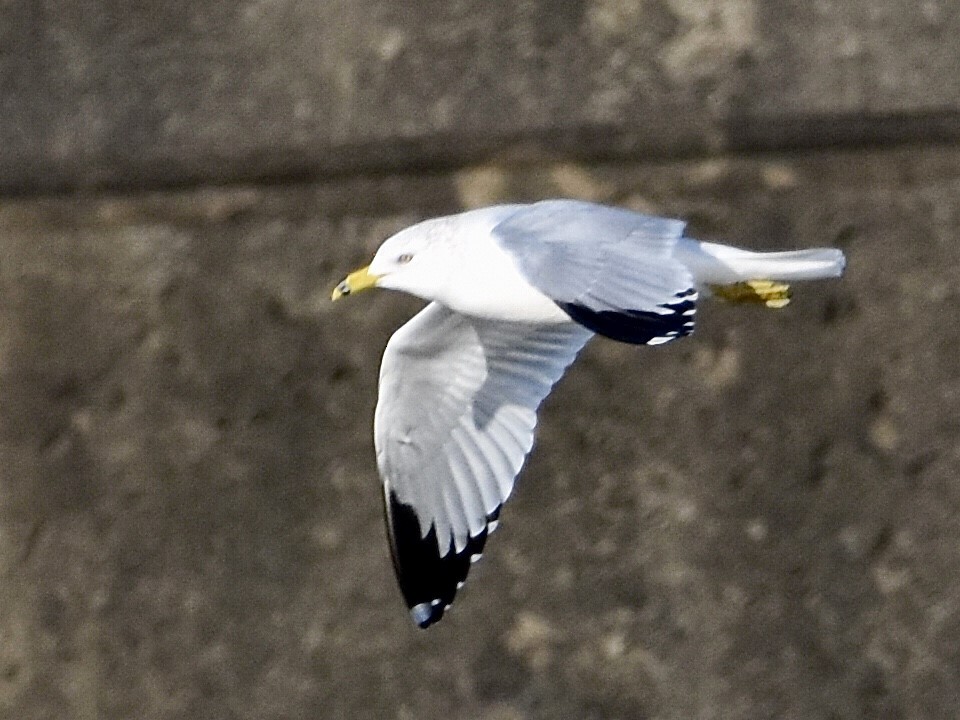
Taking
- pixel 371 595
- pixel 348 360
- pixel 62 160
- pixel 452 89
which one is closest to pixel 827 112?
pixel 452 89

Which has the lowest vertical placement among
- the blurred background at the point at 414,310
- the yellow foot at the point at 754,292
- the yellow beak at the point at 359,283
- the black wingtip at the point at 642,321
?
the blurred background at the point at 414,310

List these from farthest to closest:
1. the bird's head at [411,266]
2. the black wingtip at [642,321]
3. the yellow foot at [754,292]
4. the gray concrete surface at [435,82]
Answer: the gray concrete surface at [435,82], the yellow foot at [754,292], the bird's head at [411,266], the black wingtip at [642,321]

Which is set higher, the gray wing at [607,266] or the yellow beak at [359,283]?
the gray wing at [607,266]

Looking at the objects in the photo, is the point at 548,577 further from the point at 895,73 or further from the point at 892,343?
the point at 895,73

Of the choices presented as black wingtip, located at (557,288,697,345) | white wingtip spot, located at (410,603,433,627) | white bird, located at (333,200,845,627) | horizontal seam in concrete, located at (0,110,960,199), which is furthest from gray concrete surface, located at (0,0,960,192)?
black wingtip, located at (557,288,697,345)

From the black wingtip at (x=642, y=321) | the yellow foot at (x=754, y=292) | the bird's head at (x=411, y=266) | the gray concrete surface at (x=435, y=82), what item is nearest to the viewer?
the black wingtip at (x=642, y=321)

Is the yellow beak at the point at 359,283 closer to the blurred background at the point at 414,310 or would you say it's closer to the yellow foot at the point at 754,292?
the yellow foot at the point at 754,292

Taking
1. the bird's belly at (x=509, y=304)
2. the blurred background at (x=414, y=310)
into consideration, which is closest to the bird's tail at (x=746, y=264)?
the bird's belly at (x=509, y=304)

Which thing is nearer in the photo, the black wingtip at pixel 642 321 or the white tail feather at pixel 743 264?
the black wingtip at pixel 642 321

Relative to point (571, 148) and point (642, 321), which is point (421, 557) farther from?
point (571, 148)

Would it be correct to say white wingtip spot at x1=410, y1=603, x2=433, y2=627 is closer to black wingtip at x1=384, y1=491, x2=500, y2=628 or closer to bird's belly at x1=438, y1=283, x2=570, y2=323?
black wingtip at x1=384, y1=491, x2=500, y2=628
